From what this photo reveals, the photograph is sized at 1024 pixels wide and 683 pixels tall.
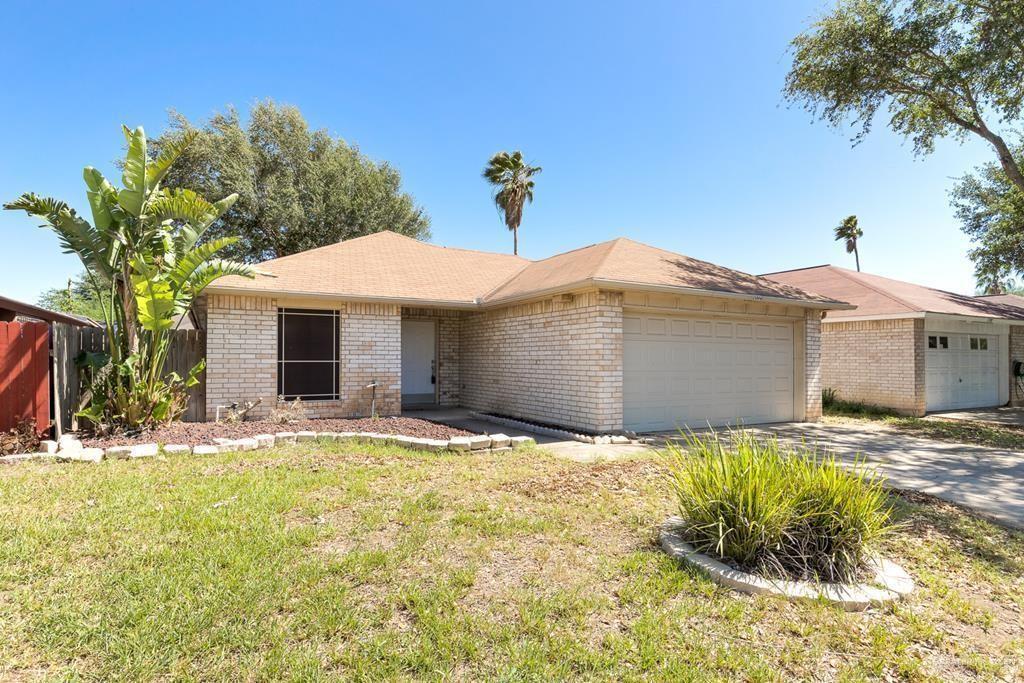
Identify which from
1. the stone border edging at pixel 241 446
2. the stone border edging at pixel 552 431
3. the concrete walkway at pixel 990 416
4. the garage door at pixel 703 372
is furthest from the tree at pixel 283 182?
the concrete walkway at pixel 990 416

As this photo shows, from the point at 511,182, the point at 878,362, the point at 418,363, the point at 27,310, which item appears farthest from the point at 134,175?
the point at 511,182

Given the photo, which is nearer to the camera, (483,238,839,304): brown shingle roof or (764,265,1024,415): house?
(483,238,839,304): brown shingle roof

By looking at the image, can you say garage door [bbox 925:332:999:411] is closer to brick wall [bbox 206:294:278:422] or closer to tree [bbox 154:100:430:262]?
brick wall [bbox 206:294:278:422]

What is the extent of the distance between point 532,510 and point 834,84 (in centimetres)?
1348

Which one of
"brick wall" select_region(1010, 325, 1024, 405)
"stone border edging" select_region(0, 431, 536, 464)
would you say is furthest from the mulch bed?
"brick wall" select_region(1010, 325, 1024, 405)

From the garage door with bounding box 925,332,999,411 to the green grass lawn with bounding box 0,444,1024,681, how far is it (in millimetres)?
11815

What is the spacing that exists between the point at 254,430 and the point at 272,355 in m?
2.28

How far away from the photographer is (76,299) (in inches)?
1465

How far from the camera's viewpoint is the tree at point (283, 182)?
22.1 metres

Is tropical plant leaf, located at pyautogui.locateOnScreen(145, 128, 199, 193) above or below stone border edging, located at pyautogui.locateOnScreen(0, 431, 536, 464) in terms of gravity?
above

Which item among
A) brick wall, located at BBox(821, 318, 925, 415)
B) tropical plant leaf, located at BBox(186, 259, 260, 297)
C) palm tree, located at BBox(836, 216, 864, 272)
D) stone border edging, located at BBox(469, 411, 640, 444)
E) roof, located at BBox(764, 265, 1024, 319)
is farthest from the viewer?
palm tree, located at BBox(836, 216, 864, 272)

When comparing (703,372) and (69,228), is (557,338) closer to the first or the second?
(703,372)

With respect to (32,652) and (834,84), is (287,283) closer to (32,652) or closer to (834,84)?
(32,652)

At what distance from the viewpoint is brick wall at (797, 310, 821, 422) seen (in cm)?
1150
